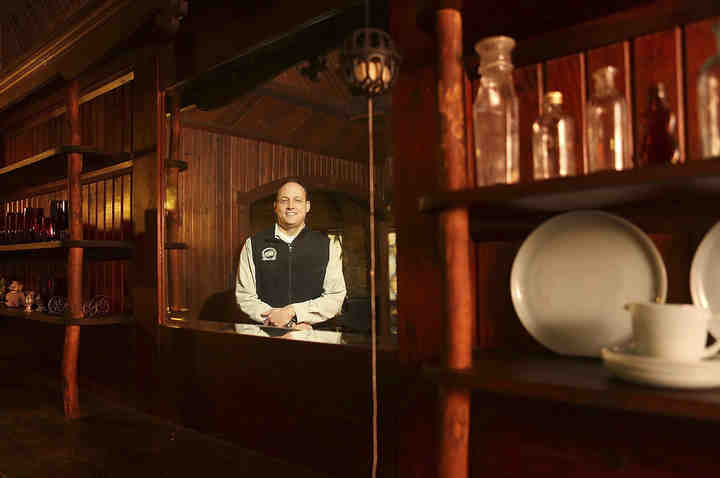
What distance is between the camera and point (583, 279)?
3.40ft

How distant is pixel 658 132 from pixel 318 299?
1.08 metres

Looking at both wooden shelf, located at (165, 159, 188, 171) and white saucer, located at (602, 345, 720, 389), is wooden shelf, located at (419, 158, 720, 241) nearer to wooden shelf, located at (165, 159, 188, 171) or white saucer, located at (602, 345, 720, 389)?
white saucer, located at (602, 345, 720, 389)

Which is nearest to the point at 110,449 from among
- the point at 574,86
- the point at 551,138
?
the point at 551,138

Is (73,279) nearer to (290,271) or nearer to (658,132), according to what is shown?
(290,271)

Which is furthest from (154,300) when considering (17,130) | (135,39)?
(17,130)

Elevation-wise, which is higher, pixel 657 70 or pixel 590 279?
pixel 657 70

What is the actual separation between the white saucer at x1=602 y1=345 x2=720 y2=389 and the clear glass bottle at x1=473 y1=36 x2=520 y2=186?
385mm

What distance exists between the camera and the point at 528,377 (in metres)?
0.86

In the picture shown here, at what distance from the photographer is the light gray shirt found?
1.62m

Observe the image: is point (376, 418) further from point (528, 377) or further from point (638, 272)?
point (638, 272)

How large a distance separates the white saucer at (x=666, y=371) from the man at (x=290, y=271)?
92 cm

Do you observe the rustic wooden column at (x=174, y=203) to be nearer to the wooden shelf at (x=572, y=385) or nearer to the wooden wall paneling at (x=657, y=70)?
the wooden shelf at (x=572, y=385)

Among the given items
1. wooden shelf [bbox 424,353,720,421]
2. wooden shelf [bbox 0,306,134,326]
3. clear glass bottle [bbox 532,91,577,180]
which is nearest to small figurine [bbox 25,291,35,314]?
wooden shelf [bbox 0,306,134,326]

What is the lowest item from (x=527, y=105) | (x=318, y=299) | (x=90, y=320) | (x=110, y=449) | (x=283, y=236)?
(x=110, y=449)
